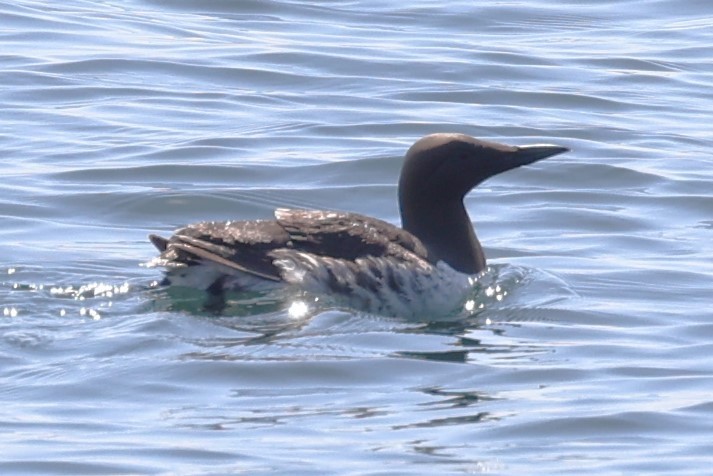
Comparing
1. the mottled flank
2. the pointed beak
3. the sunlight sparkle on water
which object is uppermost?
the pointed beak

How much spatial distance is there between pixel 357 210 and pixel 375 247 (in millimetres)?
2932

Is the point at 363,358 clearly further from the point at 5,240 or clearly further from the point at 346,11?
the point at 346,11

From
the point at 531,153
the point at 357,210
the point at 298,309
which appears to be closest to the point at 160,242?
the point at 298,309

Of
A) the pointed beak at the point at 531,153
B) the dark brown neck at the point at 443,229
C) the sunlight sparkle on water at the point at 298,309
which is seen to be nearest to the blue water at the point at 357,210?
the sunlight sparkle on water at the point at 298,309

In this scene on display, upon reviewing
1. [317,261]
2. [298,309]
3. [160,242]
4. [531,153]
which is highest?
[531,153]

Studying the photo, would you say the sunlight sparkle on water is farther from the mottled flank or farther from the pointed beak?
the pointed beak

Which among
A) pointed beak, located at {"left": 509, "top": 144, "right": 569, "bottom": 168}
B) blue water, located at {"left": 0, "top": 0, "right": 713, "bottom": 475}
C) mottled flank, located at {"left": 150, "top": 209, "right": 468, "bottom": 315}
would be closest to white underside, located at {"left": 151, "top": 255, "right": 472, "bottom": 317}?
mottled flank, located at {"left": 150, "top": 209, "right": 468, "bottom": 315}

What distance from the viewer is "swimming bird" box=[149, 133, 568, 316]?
33.1ft

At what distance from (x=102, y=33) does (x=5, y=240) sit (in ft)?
25.4

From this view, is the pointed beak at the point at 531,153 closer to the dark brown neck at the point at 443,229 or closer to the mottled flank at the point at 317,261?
the dark brown neck at the point at 443,229

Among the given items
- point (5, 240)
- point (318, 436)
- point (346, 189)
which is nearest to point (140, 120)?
point (346, 189)

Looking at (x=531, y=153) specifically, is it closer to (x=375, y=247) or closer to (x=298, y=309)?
(x=375, y=247)

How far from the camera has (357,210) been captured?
43.8ft

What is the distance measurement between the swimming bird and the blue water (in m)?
0.18
